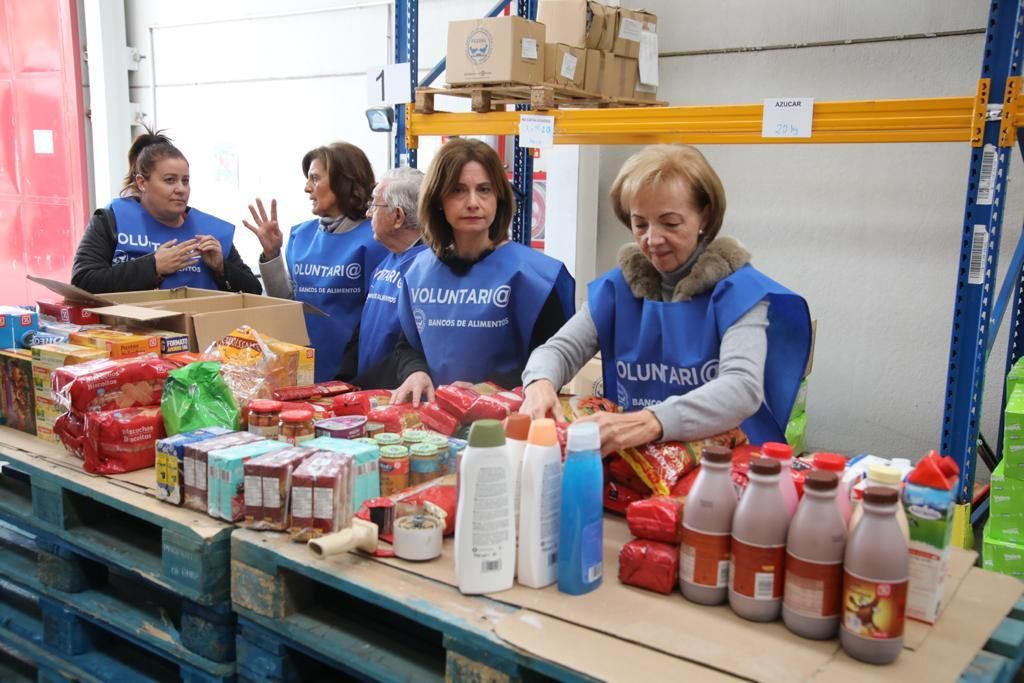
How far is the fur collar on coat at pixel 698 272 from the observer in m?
2.39

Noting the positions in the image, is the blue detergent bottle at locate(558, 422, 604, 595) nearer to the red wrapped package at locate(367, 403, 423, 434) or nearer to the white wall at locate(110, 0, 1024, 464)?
the red wrapped package at locate(367, 403, 423, 434)

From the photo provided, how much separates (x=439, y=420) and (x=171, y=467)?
0.75 metres

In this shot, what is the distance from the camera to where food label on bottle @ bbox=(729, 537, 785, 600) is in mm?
1602

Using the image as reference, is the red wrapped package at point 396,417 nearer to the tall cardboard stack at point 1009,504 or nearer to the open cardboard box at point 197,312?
the open cardboard box at point 197,312

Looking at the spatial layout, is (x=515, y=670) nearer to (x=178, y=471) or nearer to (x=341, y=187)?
(x=178, y=471)

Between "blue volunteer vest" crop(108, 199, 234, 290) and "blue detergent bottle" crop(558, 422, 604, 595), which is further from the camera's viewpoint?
"blue volunteer vest" crop(108, 199, 234, 290)

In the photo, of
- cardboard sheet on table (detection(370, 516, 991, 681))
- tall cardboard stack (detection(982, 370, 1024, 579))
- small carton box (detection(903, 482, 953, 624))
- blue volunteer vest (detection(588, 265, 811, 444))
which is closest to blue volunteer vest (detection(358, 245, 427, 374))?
blue volunteer vest (detection(588, 265, 811, 444))

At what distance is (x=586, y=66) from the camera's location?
4.35 metres

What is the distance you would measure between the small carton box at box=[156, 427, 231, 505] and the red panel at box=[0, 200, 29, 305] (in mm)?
8943

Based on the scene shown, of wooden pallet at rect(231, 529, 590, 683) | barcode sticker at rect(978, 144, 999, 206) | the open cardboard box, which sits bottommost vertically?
wooden pallet at rect(231, 529, 590, 683)

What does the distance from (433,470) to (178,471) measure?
65cm

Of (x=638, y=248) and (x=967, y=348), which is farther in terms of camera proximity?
(x=967, y=348)

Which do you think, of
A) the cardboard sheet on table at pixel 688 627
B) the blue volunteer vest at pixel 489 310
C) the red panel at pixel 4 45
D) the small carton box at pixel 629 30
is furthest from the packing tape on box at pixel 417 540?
the red panel at pixel 4 45

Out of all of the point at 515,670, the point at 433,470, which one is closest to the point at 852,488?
the point at 515,670
